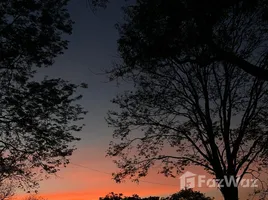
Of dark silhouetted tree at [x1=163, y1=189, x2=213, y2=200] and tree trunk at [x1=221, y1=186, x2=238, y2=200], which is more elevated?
dark silhouetted tree at [x1=163, y1=189, x2=213, y2=200]

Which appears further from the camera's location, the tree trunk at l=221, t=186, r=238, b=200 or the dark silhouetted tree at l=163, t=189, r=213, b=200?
the dark silhouetted tree at l=163, t=189, r=213, b=200

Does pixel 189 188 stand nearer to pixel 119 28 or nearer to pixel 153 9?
pixel 119 28

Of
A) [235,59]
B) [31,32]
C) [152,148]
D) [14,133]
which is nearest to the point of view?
[235,59]

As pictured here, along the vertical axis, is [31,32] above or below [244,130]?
above

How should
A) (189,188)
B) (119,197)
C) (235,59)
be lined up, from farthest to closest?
(189,188)
(119,197)
(235,59)

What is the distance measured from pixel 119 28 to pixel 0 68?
20.3ft

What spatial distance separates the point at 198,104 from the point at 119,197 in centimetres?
830

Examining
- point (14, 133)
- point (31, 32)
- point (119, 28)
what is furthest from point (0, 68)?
point (119, 28)

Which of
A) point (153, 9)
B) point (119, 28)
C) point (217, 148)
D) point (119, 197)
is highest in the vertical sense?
point (119, 28)

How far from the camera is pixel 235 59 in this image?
9094mm

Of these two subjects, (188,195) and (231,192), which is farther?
(188,195)

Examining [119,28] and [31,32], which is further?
[119,28]

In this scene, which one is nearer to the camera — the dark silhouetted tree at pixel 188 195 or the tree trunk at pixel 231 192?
the tree trunk at pixel 231 192

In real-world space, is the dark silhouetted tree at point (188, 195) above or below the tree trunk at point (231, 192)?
above
